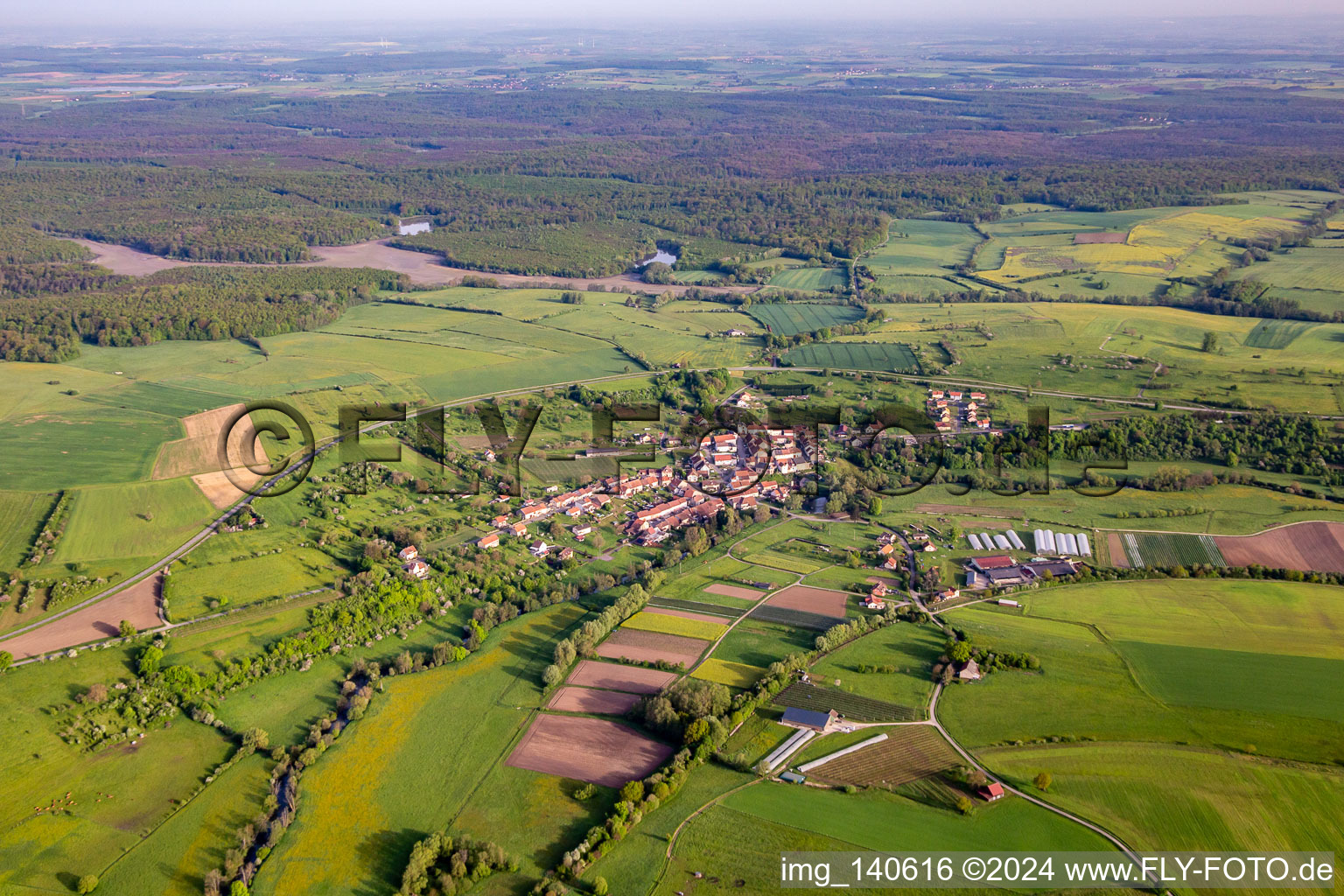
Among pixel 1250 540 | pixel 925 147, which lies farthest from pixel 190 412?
pixel 925 147

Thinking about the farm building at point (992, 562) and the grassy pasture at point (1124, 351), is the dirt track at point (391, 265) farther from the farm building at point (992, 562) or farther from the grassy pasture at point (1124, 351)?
the farm building at point (992, 562)

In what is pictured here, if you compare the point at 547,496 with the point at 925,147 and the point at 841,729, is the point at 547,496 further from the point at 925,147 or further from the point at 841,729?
the point at 925,147

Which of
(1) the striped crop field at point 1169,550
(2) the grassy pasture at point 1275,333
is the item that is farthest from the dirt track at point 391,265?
(1) the striped crop field at point 1169,550

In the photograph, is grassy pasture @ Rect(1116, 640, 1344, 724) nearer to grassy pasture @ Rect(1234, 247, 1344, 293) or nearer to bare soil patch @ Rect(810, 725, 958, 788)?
bare soil patch @ Rect(810, 725, 958, 788)

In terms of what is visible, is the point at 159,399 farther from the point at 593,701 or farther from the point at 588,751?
the point at 588,751

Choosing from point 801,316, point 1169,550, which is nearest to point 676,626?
point 1169,550

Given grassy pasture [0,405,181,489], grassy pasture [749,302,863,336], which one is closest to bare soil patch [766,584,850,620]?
grassy pasture [0,405,181,489]
